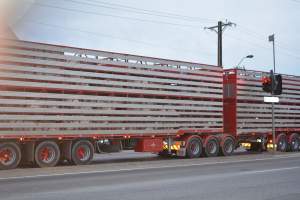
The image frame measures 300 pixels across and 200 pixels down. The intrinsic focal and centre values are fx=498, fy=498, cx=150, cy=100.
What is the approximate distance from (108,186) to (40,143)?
5.99 metres

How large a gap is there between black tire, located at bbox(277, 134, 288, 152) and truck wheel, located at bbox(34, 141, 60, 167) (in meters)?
13.2

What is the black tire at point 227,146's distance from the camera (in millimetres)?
22308

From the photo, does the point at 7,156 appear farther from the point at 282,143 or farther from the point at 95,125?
the point at 282,143

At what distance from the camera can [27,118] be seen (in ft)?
50.8

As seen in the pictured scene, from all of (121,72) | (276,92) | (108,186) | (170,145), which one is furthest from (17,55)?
(276,92)

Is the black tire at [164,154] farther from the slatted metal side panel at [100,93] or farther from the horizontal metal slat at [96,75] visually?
the horizontal metal slat at [96,75]

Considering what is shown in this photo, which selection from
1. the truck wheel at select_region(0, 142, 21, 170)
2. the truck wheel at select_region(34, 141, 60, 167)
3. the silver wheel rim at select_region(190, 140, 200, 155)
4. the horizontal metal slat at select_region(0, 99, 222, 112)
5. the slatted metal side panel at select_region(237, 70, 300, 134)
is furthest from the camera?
the slatted metal side panel at select_region(237, 70, 300, 134)

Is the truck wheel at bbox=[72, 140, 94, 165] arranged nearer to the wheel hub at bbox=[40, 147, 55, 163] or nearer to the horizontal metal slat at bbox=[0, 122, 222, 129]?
the horizontal metal slat at bbox=[0, 122, 222, 129]

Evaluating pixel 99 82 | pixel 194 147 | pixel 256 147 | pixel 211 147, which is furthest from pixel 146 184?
pixel 256 147

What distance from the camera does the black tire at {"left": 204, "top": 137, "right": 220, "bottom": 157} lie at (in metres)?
21.7

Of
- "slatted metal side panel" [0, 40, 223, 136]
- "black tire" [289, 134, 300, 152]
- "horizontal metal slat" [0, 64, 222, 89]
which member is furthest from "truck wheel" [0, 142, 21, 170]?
"black tire" [289, 134, 300, 152]

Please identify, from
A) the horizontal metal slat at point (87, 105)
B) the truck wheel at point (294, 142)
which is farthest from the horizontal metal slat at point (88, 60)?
the truck wheel at point (294, 142)

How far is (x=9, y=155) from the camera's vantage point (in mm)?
15234

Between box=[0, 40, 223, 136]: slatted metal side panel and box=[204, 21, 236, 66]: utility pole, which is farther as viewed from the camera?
box=[204, 21, 236, 66]: utility pole
